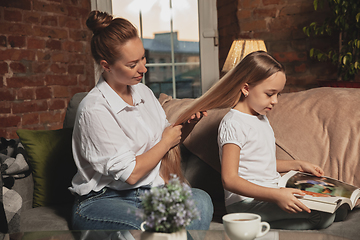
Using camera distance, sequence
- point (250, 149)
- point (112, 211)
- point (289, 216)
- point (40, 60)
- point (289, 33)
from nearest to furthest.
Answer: point (112, 211)
point (289, 216)
point (250, 149)
point (289, 33)
point (40, 60)

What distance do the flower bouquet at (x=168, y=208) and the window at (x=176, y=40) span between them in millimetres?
2675

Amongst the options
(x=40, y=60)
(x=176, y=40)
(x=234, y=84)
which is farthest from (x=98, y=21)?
(x=176, y=40)

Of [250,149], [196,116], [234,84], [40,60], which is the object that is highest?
[40,60]

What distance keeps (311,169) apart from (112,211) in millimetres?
775

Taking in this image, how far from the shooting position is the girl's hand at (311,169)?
4.42 feet

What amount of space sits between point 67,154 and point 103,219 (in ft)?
1.92

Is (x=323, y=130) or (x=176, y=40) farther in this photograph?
(x=176, y=40)

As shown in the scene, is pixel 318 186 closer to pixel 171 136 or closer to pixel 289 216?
pixel 289 216

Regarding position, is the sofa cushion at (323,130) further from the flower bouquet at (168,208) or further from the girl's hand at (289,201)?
the flower bouquet at (168,208)

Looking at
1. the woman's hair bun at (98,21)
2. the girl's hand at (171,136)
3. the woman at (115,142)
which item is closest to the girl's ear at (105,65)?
the woman at (115,142)

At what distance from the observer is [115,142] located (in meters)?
1.14

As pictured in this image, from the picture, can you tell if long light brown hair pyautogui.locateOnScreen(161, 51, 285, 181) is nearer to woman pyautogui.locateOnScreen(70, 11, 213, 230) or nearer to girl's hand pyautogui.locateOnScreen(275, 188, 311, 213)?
woman pyautogui.locateOnScreen(70, 11, 213, 230)

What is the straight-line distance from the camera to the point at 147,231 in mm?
680

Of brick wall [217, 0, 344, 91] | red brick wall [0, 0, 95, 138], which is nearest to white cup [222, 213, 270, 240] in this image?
brick wall [217, 0, 344, 91]
